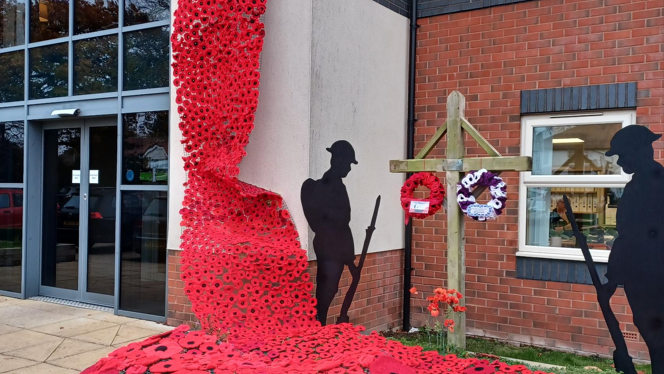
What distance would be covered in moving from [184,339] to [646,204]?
365 centimetres

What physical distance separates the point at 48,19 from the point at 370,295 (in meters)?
5.57

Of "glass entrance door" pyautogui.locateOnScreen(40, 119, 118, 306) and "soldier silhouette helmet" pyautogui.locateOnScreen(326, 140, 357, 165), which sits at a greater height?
"soldier silhouette helmet" pyautogui.locateOnScreen(326, 140, 357, 165)

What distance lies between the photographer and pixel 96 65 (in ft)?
24.2

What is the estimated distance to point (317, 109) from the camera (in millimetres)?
5961

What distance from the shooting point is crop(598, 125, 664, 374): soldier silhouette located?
433cm

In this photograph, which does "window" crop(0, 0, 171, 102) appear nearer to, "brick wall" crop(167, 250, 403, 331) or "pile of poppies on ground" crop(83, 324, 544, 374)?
"brick wall" crop(167, 250, 403, 331)

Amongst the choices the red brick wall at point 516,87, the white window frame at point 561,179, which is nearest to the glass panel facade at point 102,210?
the red brick wall at point 516,87

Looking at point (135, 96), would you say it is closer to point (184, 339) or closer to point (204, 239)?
point (204, 239)

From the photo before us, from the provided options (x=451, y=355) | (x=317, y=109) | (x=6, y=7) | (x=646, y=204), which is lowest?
(x=451, y=355)

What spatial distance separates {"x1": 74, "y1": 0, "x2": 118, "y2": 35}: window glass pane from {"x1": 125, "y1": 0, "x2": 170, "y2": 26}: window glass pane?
0.90ft

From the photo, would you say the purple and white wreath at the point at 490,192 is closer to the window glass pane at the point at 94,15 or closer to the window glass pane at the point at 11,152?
the window glass pane at the point at 94,15

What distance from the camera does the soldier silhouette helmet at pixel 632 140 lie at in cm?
445

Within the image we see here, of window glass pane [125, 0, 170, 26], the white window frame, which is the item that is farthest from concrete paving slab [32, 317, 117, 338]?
the white window frame

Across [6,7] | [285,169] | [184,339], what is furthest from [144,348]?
[6,7]
